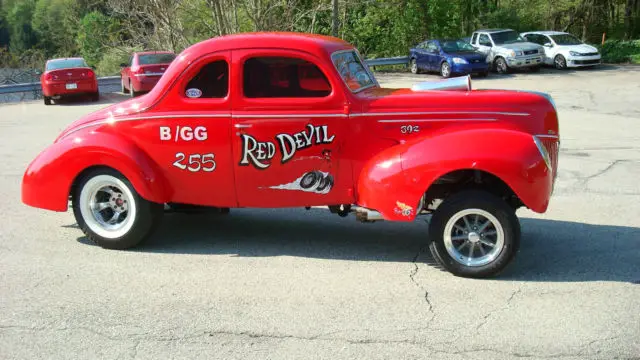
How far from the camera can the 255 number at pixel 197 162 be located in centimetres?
642

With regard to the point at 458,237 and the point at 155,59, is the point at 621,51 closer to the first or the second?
the point at 155,59

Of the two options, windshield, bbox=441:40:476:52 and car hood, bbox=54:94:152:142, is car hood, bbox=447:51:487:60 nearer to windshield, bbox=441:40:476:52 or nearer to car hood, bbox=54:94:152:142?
windshield, bbox=441:40:476:52

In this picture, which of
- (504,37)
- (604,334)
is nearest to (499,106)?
(604,334)

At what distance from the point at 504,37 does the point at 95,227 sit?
2465 cm

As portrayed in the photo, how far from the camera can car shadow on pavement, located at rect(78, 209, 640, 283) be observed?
608 centimetres

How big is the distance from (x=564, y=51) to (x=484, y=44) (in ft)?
10.1

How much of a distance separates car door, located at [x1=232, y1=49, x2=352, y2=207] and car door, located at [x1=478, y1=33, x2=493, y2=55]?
2316 centimetres

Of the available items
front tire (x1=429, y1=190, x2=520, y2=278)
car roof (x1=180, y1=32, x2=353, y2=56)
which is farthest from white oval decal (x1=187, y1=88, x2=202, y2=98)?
front tire (x1=429, y1=190, x2=520, y2=278)

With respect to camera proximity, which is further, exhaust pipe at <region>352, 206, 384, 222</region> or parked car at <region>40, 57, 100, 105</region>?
parked car at <region>40, 57, 100, 105</region>

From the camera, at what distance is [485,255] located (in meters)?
5.84

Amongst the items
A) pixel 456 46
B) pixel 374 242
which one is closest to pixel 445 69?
pixel 456 46

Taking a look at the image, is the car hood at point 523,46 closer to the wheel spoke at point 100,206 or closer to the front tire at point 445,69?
the front tire at point 445,69

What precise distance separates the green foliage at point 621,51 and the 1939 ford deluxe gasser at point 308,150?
2680 cm

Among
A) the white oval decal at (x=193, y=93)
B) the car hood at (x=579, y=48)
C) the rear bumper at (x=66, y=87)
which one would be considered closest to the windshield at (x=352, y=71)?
the white oval decal at (x=193, y=93)
